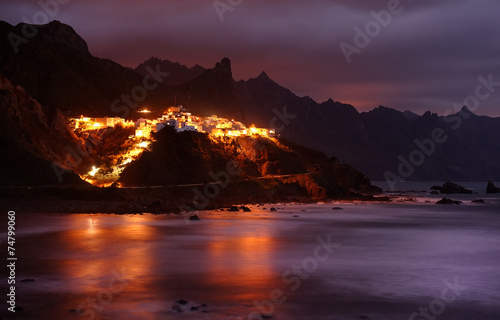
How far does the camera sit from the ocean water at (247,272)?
18.9 metres

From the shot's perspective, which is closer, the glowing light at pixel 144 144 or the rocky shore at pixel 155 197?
the rocky shore at pixel 155 197

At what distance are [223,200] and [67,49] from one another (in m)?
123

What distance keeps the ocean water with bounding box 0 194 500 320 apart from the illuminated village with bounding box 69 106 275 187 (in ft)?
121

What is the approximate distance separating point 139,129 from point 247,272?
8672 cm

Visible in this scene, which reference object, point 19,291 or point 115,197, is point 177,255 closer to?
point 19,291

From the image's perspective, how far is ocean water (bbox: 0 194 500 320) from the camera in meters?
18.9

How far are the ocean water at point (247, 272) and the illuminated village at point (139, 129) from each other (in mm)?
36810

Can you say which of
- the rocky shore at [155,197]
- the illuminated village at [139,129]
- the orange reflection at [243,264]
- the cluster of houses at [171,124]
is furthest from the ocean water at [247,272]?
the cluster of houses at [171,124]

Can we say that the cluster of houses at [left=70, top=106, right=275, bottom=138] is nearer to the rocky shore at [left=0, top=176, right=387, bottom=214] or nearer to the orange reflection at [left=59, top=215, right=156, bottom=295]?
the rocky shore at [left=0, top=176, right=387, bottom=214]

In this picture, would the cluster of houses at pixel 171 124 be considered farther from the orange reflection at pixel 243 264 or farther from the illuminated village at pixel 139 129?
the orange reflection at pixel 243 264

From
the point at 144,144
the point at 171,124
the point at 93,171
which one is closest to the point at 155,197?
the point at 93,171

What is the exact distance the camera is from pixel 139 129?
360 ft

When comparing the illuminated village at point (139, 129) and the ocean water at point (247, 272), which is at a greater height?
the illuminated village at point (139, 129)

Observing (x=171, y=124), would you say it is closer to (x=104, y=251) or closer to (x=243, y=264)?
(x=104, y=251)
